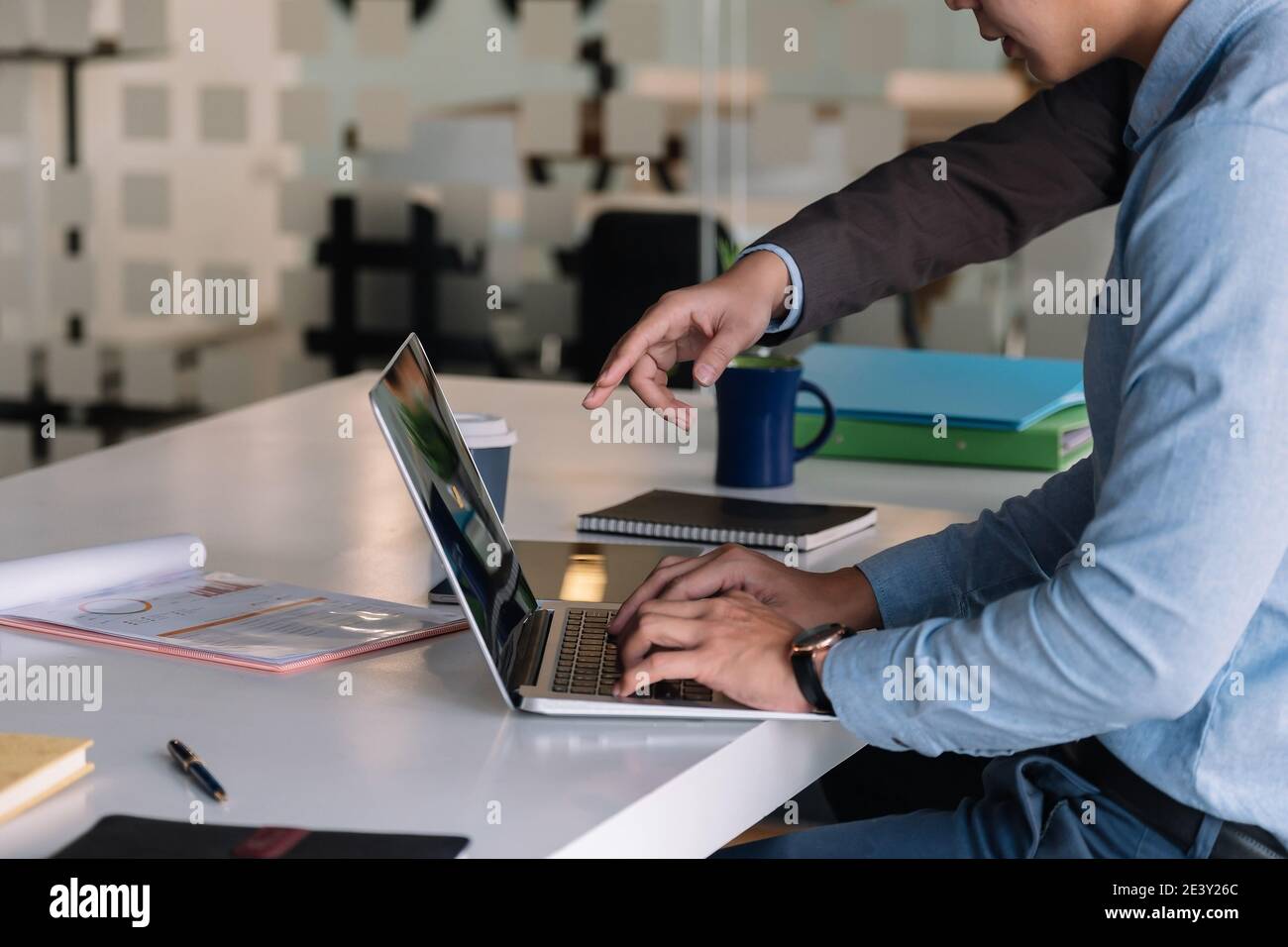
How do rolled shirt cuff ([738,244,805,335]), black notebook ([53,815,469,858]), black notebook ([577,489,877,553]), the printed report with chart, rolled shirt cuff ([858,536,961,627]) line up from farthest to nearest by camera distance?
black notebook ([577,489,877,553]) → rolled shirt cuff ([738,244,805,335]) → rolled shirt cuff ([858,536,961,627]) → the printed report with chart → black notebook ([53,815,469,858])

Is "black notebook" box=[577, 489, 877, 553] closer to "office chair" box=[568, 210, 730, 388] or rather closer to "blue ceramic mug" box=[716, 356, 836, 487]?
"blue ceramic mug" box=[716, 356, 836, 487]

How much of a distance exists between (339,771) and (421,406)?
1.08ft

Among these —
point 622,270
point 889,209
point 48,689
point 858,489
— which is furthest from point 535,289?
point 48,689

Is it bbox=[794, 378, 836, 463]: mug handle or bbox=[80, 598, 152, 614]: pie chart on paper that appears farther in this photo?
bbox=[794, 378, 836, 463]: mug handle

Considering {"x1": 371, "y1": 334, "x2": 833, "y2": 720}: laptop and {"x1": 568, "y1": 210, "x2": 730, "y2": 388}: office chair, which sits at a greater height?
{"x1": 568, "y1": 210, "x2": 730, "y2": 388}: office chair

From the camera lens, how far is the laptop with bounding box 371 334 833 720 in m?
1.02

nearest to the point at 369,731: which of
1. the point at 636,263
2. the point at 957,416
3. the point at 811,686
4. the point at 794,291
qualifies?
the point at 811,686

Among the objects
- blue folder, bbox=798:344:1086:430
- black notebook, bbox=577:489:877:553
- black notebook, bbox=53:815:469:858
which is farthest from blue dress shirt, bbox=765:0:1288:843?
blue folder, bbox=798:344:1086:430

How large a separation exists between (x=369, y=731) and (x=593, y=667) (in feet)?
0.57

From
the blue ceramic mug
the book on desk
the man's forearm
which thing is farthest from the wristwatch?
the book on desk

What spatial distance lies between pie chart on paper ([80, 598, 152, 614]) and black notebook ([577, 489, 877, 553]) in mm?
459

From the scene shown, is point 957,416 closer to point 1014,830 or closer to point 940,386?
point 940,386

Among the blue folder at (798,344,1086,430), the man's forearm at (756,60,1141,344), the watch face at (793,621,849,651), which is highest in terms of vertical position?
the man's forearm at (756,60,1141,344)

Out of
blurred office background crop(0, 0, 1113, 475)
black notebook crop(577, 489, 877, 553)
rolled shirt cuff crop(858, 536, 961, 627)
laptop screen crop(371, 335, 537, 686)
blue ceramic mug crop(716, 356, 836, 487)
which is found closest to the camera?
laptop screen crop(371, 335, 537, 686)
